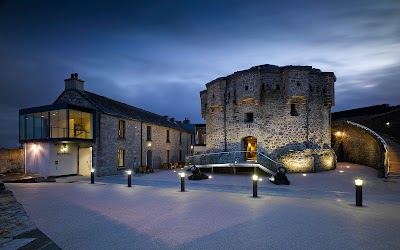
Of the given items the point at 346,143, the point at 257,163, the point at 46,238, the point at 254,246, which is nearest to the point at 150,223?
the point at 46,238

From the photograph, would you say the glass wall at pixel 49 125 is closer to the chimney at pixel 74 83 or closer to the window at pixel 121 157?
the chimney at pixel 74 83

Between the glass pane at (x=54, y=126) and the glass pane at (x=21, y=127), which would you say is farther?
the glass pane at (x=21, y=127)

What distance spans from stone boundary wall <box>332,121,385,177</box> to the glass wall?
20.5 metres

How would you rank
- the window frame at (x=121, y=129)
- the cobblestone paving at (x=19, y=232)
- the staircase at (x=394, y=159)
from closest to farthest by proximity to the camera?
the cobblestone paving at (x=19, y=232) < the staircase at (x=394, y=159) < the window frame at (x=121, y=129)

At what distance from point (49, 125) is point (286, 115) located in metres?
18.0

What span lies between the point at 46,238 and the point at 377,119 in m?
28.7

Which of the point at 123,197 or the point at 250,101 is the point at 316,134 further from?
the point at 123,197

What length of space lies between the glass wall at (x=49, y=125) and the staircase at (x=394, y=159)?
20.1 metres

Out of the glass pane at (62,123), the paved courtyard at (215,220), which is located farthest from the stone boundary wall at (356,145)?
the glass pane at (62,123)

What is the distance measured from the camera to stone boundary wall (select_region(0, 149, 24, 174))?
57.8 feet

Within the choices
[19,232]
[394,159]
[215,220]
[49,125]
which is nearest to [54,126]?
[49,125]

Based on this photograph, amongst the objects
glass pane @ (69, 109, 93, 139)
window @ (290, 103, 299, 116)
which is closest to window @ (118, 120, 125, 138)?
glass pane @ (69, 109, 93, 139)

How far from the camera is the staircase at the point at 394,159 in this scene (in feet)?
47.9

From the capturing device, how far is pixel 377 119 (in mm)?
24391
